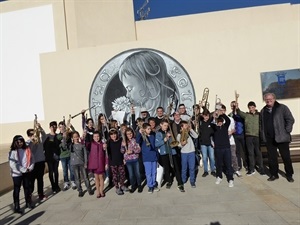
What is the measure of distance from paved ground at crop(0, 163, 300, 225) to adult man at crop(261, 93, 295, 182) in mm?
310

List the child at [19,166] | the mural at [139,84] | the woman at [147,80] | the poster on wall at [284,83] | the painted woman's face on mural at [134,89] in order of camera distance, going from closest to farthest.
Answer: the child at [19,166]
the poster on wall at [284,83]
the mural at [139,84]
the woman at [147,80]
the painted woman's face on mural at [134,89]

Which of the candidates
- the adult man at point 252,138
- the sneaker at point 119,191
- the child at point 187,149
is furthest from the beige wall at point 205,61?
the sneaker at point 119,191

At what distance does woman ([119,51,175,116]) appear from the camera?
9094 millimetres

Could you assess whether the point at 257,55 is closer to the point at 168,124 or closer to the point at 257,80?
the point at 257,80

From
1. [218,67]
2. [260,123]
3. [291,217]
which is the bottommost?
[291,217]

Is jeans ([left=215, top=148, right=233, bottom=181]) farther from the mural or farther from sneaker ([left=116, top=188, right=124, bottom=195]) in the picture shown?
the mural

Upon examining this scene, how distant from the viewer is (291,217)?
12.2 feet

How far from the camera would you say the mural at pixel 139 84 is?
29.5ft

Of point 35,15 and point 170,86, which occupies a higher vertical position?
point 35,15

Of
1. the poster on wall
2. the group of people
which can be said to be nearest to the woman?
the poster on wall

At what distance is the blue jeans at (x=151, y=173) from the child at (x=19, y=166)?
78.4 inches

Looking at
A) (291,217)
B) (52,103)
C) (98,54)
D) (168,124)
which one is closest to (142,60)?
(98,54)

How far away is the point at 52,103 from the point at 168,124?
17.3 feet

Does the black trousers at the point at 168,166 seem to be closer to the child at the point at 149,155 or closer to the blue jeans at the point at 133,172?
the child at the point at 149,155
